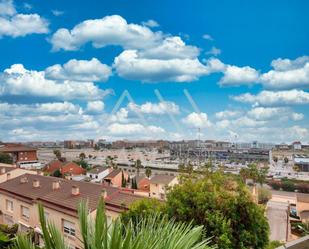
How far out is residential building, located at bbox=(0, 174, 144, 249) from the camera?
21869 millimetres

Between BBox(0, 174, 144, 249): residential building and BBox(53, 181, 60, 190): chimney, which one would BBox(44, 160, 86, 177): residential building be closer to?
BBox(0, 174, 144, 249): residential building

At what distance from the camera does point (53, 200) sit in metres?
24.6

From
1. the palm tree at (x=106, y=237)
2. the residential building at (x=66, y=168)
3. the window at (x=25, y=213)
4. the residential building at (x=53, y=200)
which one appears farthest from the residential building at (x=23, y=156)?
the palm tree at (x=106, y=237)

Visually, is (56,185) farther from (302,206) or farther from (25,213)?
(302,206)

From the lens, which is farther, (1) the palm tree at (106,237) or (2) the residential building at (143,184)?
(2) the residential building at (143,184)

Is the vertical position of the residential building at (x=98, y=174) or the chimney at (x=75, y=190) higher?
the chimney at (x=75, y=190)

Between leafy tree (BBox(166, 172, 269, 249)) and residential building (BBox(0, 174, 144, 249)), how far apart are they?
7134 millimetres

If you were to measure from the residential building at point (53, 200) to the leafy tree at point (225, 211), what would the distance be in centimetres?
713

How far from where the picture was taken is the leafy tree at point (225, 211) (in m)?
13.3

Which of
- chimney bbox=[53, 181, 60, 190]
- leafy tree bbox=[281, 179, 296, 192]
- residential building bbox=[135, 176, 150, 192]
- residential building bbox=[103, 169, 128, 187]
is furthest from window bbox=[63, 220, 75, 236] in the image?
leafy tree bbox=[281, 179, 296, 192]

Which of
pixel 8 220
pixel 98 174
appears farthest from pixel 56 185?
pixel 98 174

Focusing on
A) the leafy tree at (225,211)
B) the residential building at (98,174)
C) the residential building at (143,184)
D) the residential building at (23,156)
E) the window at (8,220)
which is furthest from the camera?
the residential building at (23,156)

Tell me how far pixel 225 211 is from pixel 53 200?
1534 cm

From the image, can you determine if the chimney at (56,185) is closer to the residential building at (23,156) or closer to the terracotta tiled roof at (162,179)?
the terracotta tiled roof at (162,179)
